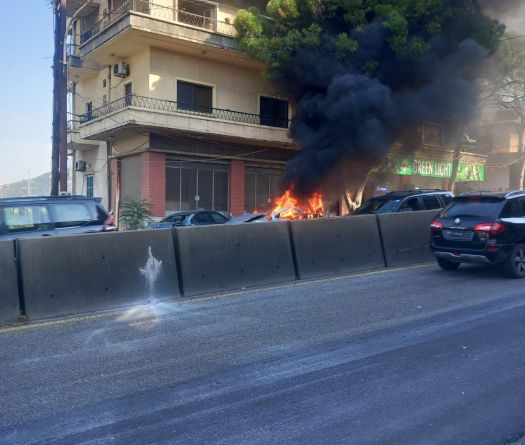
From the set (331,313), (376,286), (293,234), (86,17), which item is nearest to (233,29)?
(86,17)

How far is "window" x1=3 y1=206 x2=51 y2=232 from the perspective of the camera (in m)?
9.64

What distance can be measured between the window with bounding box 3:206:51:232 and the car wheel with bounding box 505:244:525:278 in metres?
8.73

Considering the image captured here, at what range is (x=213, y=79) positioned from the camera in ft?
72.6

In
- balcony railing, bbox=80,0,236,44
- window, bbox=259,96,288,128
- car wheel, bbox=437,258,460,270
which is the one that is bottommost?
car wheel, bbox=437,258,460,270

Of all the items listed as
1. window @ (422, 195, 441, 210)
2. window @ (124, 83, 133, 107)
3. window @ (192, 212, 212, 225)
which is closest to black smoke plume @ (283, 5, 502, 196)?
window @ (192, 212, 212, 225)

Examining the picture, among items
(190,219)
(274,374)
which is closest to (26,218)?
(274,374)

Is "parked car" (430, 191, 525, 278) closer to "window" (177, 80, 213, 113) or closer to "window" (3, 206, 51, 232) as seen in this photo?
"window" (3, 206, 51, 232)

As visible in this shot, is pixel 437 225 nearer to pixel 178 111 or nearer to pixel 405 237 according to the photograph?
pixel 405 237

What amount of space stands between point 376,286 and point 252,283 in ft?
7.42

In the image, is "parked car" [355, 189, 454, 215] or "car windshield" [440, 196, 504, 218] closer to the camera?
"car windshield" [440, 196, 504, 218]

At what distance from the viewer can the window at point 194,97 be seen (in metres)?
21.3

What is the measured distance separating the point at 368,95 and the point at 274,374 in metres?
15.5

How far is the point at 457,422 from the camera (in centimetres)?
396

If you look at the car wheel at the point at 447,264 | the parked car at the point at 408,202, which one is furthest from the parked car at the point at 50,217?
the parked car at the point at 408,202
